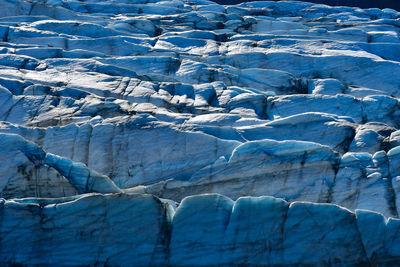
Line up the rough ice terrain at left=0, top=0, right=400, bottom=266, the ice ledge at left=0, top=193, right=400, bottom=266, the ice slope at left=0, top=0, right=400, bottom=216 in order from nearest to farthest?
the ice ledge at left=0, top=193, right=400, bottom=266, the rough ice terrain at left=0, top=0, right=400, bottom=266, the ice slope at left=0, top=0, right=400, bottom=216

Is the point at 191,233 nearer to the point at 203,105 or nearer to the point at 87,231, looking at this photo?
the point at 87,231

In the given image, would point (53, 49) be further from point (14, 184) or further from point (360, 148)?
point (360, 148)

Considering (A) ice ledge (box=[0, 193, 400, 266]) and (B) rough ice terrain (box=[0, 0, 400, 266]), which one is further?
(B) rough ice terrain (box=[0, 0, 400, 266])

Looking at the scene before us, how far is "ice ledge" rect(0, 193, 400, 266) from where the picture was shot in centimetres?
1059

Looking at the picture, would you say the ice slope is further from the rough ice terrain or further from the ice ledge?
the ice ledge

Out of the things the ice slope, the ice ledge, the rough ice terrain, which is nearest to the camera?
the ice ledge

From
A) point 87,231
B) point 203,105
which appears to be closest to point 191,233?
point 87,231

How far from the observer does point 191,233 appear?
35.2ft

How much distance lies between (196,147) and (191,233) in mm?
4391

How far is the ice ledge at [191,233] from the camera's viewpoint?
10.6 metres

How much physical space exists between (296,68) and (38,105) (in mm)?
12592

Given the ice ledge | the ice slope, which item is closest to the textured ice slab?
the ice ledge

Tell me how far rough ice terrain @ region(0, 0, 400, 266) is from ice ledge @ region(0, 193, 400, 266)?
0.02 metres

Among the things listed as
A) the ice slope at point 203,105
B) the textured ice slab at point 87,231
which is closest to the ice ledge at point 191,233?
the textured ice slab at point 87,231
